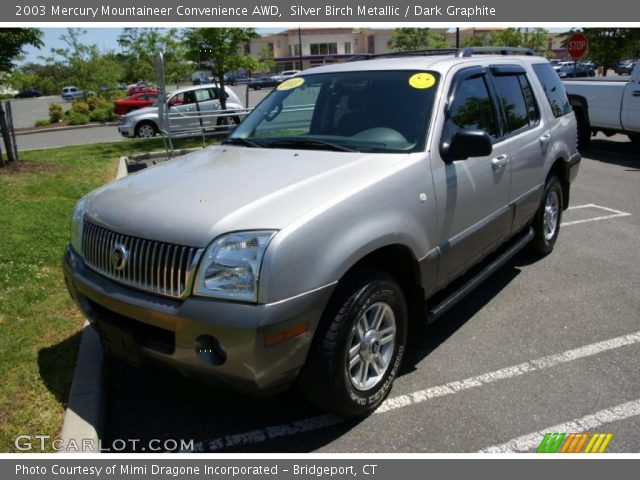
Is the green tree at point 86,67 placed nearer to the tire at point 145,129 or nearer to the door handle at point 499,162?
the tire at point 145,129

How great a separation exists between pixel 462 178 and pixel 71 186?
22.4ft

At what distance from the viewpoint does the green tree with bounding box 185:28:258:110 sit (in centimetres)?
1452

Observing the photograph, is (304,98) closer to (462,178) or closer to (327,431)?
(462,178)

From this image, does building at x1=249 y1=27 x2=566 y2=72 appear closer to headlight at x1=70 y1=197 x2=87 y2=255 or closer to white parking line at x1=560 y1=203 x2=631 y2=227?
white parking line at x1=560 y1=203 x2=631 y2=227

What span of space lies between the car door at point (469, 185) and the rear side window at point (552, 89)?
140cm

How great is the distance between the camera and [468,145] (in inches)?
131

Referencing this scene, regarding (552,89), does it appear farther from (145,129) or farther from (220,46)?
(145,129)

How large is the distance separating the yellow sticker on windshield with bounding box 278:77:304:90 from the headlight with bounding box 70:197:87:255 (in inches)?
73.0

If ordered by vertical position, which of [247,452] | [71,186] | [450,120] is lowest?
[247,452]

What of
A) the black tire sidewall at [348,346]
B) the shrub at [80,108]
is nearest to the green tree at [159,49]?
the shrub at [80,108]

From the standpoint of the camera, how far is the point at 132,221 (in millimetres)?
2822

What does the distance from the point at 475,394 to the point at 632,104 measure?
32.4 ft

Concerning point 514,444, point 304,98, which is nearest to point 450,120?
point 304,98

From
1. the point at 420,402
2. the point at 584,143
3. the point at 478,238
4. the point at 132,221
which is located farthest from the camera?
the point at 584,143
